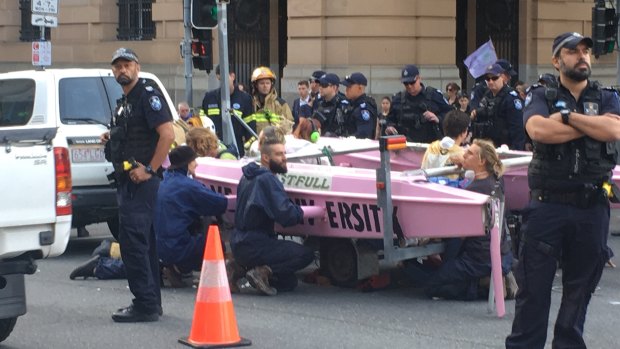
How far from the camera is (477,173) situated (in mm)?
9977

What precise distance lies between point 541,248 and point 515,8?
21420 mm

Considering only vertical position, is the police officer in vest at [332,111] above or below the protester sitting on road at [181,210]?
above

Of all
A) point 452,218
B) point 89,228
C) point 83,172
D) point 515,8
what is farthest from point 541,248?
point 515,8

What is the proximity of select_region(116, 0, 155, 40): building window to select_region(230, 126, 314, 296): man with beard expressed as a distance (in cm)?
1886

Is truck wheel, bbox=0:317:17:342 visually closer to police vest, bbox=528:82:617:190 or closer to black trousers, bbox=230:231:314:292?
black trousers, bbox=230:231:314:292

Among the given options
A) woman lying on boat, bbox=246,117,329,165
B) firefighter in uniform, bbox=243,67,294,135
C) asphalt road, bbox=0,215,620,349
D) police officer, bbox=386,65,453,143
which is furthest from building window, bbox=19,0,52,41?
asphalt road, bbox=0,215,620,349

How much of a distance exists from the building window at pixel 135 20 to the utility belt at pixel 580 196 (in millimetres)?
22684

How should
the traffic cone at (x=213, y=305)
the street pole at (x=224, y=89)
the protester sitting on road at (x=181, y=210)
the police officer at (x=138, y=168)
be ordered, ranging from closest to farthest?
1. the traffic cone at (x=213, y=305)
2. the police officer at (x=138, y=168)
3. the protester sitting on road at (x=181, y=210)
4. the street pole at (x=224, y=89)

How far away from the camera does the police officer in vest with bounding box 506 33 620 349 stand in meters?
6.58

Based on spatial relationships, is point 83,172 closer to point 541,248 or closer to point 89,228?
point 89,228

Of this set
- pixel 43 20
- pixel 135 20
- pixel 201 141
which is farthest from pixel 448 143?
pixel 135 20

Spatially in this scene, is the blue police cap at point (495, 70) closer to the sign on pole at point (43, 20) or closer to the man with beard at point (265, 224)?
the man with beard at point (265, 224)

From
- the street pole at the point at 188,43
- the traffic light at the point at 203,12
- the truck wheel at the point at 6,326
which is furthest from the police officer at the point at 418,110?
the truck wheel at the point at 6,326

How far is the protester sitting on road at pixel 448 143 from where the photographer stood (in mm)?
11078
